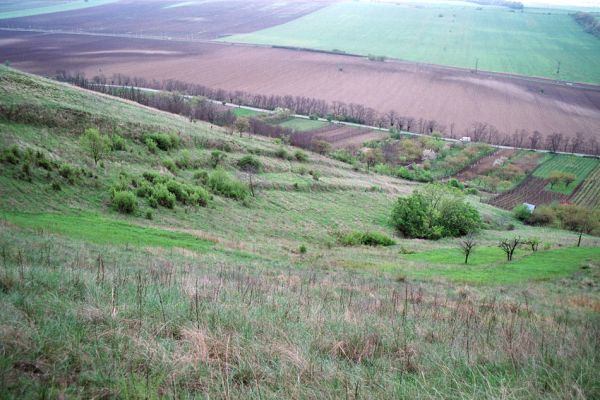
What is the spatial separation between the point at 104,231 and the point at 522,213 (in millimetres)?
57470

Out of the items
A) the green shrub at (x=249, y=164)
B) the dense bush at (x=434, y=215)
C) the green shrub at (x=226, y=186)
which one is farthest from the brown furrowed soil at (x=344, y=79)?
the green shrub at (x=226, y=186)

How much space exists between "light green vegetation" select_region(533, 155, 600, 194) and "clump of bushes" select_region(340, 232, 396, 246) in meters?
50.7

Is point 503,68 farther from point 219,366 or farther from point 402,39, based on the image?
point 219,366

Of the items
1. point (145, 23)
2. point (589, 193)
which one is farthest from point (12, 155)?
point (145, 23)

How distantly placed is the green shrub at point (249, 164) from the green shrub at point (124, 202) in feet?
67.4

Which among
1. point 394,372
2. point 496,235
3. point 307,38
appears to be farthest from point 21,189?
point 307,38

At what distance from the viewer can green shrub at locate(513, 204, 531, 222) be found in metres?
61.0

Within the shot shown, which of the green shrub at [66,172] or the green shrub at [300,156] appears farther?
the green shrub at [300,156]

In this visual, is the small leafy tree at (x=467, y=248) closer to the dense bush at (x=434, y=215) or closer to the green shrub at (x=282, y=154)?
the dense bush at (x=434, y=215)

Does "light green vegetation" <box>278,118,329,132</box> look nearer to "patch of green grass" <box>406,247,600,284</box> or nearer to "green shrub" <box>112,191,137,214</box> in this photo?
"green shrub" <box>112,191,137,214</box>

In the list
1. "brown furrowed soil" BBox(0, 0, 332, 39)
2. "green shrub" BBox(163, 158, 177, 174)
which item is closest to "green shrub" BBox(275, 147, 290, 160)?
"green shrub" BBox(163, 158, 177, 174)

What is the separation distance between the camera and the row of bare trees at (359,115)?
296 ft

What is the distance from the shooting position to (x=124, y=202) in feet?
95.8

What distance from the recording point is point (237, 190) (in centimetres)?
4056
